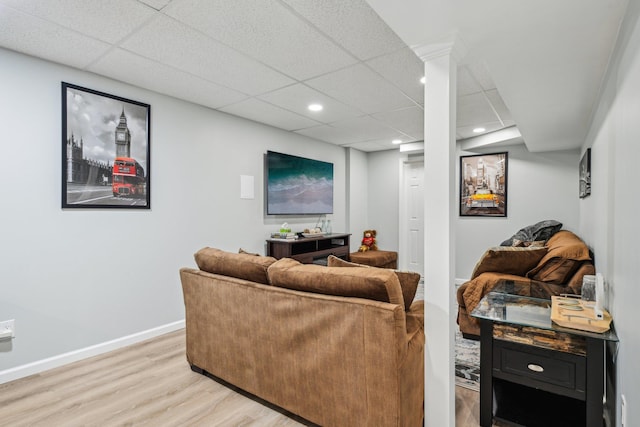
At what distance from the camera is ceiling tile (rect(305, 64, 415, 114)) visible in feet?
9.31

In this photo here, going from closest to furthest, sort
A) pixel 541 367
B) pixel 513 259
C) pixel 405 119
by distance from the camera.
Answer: pixel 541 367, pixel 513 259, pixel 405 119

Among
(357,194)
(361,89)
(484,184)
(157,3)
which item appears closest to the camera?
(157,3)

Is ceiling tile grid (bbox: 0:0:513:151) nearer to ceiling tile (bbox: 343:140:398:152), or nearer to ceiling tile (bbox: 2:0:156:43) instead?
ceiling tile (bbox: 2:0:156:43)

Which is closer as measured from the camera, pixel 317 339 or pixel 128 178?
pixel 317 339

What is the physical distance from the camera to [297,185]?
4809mm

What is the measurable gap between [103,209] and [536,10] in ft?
10.5

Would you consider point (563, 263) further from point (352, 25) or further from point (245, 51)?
point (245, 51)

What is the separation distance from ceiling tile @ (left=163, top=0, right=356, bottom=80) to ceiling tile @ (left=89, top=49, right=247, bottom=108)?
0.72 m

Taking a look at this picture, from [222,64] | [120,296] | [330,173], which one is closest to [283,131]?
[330,173]

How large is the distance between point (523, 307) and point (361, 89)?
222cm

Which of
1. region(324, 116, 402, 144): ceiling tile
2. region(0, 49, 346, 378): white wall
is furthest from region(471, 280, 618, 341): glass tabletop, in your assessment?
region(0, 49, 346, 378): white wall

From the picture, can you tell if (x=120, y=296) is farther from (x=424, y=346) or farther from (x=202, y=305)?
(x=424, y=346)

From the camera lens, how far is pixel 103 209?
2.87m

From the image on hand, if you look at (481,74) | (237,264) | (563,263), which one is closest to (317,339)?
(237,264)
